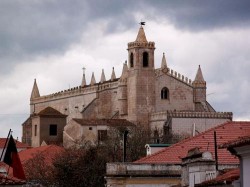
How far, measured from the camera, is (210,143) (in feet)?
157

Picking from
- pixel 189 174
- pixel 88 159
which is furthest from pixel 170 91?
pixel 189 174

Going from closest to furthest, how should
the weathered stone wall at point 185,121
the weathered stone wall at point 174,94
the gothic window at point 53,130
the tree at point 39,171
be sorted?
1. the tree at point 39,171
2. the weathered stone wall at point 185,121
3. the weathered stone wall at point 174,94
4. the gothic window at point 53,130

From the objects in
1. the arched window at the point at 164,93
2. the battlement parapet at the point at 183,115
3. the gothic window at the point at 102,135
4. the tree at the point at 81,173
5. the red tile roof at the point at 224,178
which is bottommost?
the red tile roof at the point at 224,178

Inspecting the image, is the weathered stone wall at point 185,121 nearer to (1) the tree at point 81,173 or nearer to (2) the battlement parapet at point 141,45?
(2) the battlement parapet at point 141,45

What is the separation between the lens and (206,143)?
158 ft

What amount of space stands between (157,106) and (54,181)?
80290 millimetres

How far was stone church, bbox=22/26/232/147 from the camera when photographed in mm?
158000

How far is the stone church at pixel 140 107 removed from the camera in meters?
158

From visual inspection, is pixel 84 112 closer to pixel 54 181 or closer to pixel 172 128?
pixel 172 128

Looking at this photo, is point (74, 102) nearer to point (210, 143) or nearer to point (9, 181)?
point (210, 143)

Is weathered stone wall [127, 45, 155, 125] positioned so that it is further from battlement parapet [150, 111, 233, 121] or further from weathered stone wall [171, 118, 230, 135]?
weathered stone wall [171, 118, 230, 135]

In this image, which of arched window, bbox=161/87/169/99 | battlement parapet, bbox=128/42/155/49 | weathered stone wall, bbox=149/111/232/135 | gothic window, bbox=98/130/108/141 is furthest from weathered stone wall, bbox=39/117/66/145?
gothic window, bbox=98/130/108/141

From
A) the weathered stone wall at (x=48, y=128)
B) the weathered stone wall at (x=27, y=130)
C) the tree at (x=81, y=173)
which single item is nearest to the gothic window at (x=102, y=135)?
the weathered stone wall at (x=48, y=128)

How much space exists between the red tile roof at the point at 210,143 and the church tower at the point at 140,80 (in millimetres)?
109756
